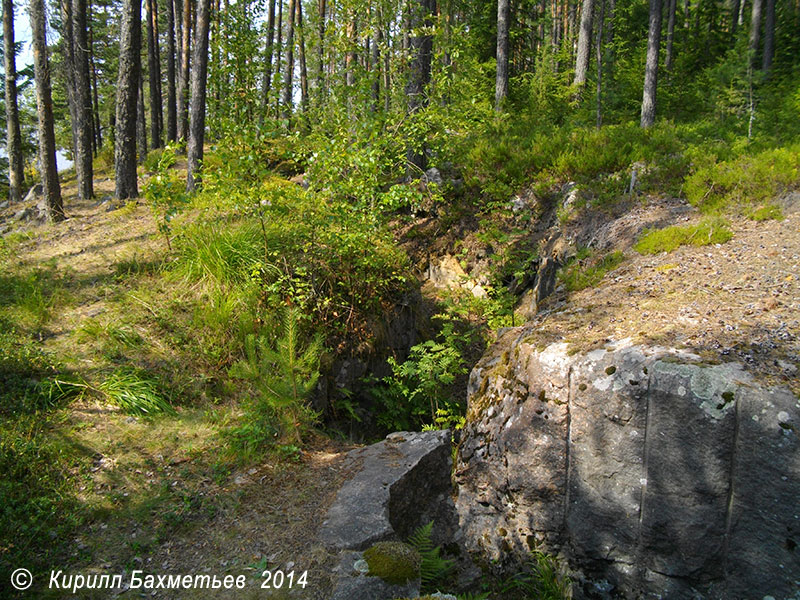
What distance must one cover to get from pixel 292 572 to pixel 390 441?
209 cm

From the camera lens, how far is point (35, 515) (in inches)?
142

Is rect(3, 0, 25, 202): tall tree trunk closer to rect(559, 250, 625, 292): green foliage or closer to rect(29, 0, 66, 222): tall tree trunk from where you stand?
rect(29, 0, 66, 222): tall tree trunk

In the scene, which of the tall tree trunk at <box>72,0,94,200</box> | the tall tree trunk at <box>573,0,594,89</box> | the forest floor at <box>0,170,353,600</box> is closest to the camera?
the forest floor at <box>0,170,353,600</box>

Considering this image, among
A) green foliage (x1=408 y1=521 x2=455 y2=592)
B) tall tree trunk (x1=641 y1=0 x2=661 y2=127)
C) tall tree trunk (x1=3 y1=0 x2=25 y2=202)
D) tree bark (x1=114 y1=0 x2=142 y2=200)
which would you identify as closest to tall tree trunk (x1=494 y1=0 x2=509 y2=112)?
tall tree trunk (x1=641 y1=0 x2=661 y2=127)

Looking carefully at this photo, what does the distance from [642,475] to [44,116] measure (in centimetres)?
1353

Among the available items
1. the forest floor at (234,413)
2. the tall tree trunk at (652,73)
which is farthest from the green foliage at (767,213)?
the tall tree trunk at (652,73)

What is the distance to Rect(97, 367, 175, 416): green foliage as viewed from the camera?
497 cm

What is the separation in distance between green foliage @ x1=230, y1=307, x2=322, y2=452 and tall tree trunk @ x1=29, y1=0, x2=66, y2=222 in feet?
27.8

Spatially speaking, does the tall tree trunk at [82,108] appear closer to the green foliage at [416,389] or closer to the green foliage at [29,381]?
the green foliage at [29,381]

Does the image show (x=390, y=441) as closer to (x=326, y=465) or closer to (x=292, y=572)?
(x=326, y=465)

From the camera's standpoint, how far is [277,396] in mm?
5027

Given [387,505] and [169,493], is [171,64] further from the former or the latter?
[387,505]

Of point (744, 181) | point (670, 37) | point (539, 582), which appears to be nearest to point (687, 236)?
point (744, 181)

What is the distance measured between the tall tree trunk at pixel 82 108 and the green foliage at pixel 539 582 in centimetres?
1374
